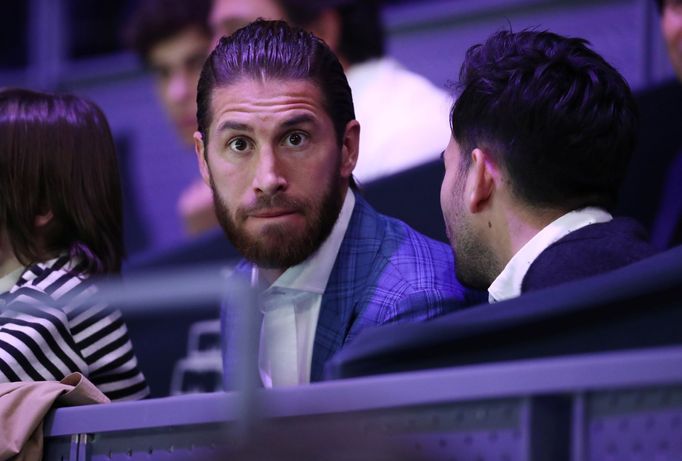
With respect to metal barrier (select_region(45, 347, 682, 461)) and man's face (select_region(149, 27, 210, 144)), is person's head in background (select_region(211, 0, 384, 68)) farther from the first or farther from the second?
metal barrier (select_region(45, 347, 682, 461))

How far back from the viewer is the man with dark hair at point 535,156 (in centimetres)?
175

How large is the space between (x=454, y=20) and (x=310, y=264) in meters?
1.70

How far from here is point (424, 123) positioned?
124 inches

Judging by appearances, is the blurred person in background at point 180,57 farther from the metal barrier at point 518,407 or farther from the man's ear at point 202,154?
the metal barrier at point 518,407

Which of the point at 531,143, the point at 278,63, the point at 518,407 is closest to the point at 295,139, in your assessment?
the point at 278,63

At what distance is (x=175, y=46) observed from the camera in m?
3.99

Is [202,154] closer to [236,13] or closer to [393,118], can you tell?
[393,118]

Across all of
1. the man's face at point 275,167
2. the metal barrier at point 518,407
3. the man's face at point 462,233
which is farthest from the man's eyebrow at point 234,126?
the metal barrier at point 518,407

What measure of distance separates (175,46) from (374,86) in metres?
1.02

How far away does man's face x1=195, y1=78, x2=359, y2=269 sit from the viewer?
1.94m

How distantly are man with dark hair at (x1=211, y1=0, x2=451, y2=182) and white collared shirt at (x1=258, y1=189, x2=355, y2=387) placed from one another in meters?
0.99

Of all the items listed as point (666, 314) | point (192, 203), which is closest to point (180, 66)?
point (192, 203)

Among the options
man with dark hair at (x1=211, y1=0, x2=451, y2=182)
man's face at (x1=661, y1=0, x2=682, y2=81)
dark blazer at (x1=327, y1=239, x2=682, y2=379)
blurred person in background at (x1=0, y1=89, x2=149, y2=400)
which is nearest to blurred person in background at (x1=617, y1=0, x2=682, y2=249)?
man's face at (x1=661, y1=0, x2=682, y2=81)

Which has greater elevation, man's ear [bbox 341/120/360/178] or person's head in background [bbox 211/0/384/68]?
man's ear [bbox 341/120/360/178]
